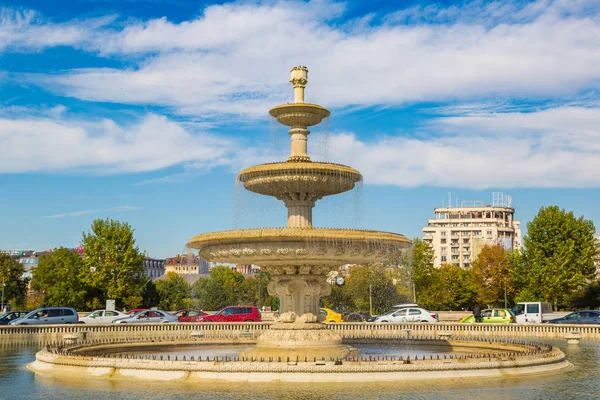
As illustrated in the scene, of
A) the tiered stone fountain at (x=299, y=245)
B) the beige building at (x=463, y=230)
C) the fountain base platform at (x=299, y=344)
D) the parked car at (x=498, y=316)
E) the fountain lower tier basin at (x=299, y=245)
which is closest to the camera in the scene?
the fountain lower tier basin at (x=299, y=245)

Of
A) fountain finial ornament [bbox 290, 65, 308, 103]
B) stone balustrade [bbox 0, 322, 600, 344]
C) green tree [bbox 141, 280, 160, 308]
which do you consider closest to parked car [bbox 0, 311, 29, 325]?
stone balustrade [bbox 0, 322, 600, 344]

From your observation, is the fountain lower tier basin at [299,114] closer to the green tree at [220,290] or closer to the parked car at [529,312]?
the parked car at [529,312]

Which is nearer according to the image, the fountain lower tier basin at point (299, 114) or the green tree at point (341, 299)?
the fountain lower tier basin at point (299, 114)

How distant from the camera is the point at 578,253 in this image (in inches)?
2472

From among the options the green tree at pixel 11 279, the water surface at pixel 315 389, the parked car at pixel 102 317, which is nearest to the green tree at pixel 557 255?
the parked car at pixel 102 317

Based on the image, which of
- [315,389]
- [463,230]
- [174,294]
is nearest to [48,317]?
[315,389]

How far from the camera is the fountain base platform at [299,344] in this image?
60.4ft

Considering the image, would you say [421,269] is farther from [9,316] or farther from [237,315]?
[9,316]

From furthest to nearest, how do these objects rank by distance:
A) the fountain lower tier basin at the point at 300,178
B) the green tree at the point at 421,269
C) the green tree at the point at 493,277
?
the green tree at the point at 493,277, the green tree at the point at 421,269, the fountain lower tier basin at the point at 300,178

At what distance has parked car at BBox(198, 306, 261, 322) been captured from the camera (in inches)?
1607

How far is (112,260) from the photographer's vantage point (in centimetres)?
6234

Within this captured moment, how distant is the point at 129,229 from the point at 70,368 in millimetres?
47834

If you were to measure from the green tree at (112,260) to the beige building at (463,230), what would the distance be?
351ft

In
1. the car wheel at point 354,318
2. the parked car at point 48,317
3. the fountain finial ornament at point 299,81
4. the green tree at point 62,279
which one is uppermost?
the fountain finial ornament at point 299,81
